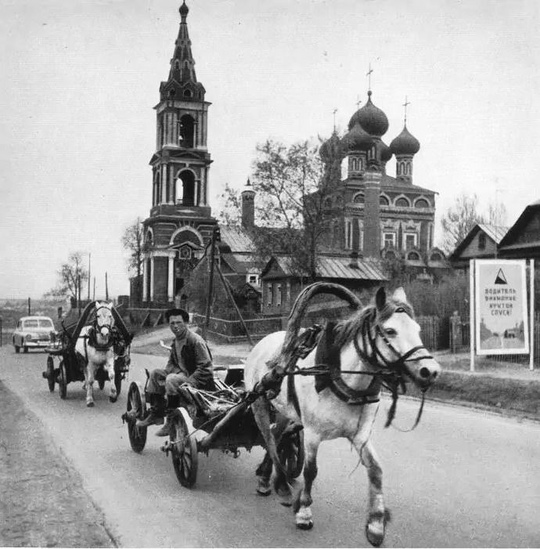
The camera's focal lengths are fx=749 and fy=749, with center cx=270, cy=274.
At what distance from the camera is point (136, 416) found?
354 inches

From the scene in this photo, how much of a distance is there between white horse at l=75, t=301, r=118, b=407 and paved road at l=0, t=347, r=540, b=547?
2.23 meters

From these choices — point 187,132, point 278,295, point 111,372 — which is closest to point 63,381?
point 111,372

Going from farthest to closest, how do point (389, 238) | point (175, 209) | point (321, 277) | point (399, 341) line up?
point (389, 238) → point (175, 209) → point (321, 277) → point (399, 341)

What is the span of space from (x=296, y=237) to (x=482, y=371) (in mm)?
20829

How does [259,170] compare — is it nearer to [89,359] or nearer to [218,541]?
[89,359]

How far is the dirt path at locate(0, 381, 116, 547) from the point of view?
5793 millimetres

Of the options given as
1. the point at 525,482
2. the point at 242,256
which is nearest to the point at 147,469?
the point at 525,482

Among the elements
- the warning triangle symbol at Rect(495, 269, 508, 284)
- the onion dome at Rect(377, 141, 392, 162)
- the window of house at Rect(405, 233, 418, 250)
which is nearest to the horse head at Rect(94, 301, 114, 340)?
the warning triangle symbol at Rect(495, 269, 508, 284)

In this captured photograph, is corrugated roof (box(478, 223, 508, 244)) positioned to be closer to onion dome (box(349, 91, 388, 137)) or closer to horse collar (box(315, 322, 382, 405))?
onion dome (box(349, 91, 388, 137))

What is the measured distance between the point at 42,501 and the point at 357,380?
3.27 meters

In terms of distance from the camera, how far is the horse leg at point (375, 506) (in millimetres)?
5402

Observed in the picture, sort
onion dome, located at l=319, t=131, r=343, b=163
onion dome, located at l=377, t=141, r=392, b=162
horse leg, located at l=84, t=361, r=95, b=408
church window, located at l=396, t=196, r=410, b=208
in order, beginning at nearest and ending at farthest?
horse leg, located at l=84, t=361, r=95, b=408 → onion dome, located at l=319, t=131, r=343, b=163 → church window, located at l=396, t=196, r=410, b=208 → onion dome, located at l=377, t=141, r=392, b=162

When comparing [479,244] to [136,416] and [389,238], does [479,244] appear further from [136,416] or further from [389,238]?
[136,416]

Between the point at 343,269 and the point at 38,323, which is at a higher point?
the point at 343,269
